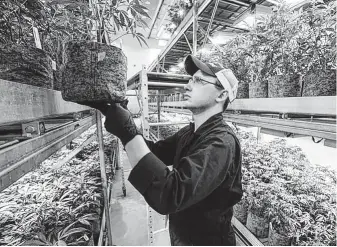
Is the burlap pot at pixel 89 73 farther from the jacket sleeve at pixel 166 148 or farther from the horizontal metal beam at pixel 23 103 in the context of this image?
the jacket sleeve at pixel 166 148

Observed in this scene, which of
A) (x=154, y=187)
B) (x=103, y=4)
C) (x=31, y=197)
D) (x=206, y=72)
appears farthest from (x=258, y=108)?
(x=31, y=197)

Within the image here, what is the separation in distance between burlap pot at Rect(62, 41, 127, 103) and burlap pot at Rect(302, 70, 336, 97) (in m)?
1.16

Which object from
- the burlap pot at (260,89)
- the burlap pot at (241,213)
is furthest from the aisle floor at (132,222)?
the burlap pot at (260,89)

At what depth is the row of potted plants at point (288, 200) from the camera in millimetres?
1458

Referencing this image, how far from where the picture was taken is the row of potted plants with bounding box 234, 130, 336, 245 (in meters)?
1.46

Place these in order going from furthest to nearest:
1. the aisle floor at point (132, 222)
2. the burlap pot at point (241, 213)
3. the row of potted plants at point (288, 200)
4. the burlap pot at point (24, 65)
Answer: the aisle floor at point (132, 222)
the burlap pot at point (241, 213)
the row of potted plants at point (288, 200)
the burlap pot at point (24, 65)

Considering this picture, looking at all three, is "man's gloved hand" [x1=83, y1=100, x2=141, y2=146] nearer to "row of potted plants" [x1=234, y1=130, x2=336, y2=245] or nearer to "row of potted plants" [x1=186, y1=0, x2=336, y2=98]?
"row of potted plants" [x1=186, y1=0, x2=336, y2=98]

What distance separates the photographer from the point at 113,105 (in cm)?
81

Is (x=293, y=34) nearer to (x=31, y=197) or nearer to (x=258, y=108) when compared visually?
(x=258, y=108)

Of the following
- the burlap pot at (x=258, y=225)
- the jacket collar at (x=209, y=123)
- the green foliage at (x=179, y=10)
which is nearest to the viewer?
the jacket collar at (x=209, y=123)

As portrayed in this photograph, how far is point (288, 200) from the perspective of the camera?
→ 159 cm

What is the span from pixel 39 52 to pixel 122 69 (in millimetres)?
469

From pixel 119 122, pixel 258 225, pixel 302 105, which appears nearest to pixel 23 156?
pixel 119 122

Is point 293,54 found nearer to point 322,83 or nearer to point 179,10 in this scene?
point 322,83
